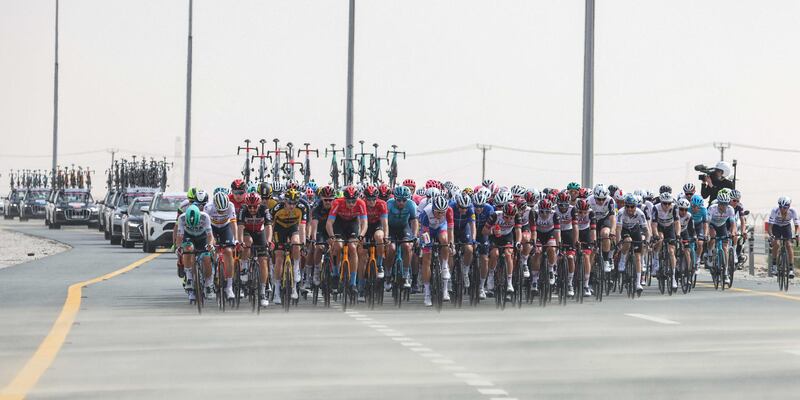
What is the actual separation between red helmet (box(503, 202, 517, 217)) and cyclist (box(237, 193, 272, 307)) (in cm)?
350

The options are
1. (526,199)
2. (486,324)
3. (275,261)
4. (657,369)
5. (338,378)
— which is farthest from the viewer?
(526,199)

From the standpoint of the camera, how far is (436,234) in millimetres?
24078

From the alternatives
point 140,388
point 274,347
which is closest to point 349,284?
point 274,347

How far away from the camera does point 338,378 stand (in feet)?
45.6

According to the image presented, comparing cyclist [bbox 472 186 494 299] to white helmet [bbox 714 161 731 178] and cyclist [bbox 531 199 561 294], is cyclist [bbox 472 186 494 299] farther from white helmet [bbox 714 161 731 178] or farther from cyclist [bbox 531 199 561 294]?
white helmet [bbox 714 161 731 178]

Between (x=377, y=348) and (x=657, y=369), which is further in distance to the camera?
(x=377, y=348)

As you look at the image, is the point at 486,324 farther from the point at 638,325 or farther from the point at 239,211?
the point at 239,211

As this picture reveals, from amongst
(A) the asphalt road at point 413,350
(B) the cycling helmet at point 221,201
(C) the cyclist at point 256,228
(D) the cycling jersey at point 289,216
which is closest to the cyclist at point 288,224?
(D) the cycling jersey at point 289,216

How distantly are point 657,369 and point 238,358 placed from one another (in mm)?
3741

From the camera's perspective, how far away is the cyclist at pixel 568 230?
2628 centimetres

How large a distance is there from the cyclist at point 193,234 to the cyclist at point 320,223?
209cm

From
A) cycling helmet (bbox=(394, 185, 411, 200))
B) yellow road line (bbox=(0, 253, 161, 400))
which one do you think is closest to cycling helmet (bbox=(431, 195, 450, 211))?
cycling helmet (bbox=(394, 185, 411, 200))

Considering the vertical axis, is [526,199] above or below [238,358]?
above

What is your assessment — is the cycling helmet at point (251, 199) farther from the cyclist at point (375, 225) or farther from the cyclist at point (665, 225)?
the cyclist at point (665, 225)
